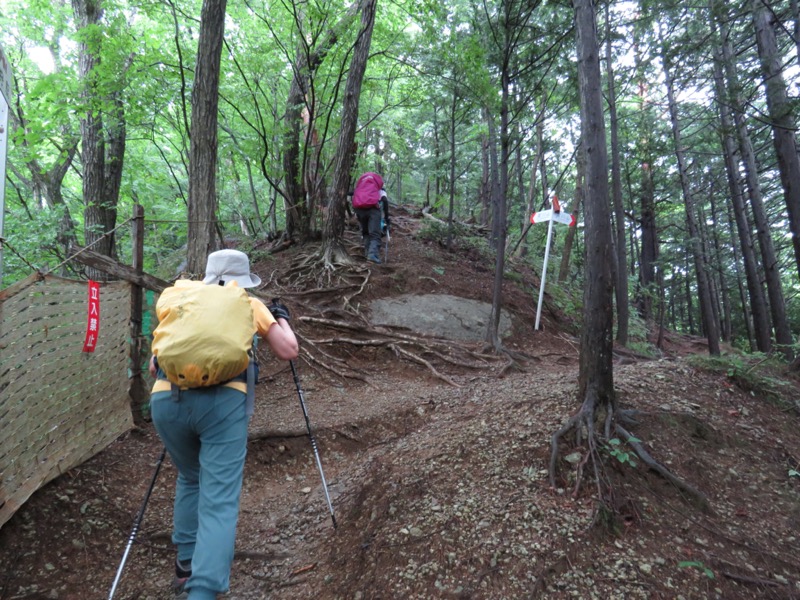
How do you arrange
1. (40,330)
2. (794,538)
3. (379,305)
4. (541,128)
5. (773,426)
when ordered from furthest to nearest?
1. (541,128)
2. (379,305)
3. (773,426)
4. (40,330)
5. (794,538)

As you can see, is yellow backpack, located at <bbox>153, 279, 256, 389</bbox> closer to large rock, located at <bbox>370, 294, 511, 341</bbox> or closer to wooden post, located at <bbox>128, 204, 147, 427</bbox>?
→ wooden post, located at <bbox>128, 204, 147, 427</bbox>

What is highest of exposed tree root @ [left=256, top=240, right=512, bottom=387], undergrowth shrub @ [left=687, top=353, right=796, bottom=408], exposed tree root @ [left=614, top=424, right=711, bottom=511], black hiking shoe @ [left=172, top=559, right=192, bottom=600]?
exposed tree root @ [left=256, top=240, right=512, bottom=387]

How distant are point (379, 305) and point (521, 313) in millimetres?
3549

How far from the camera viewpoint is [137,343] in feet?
15.2

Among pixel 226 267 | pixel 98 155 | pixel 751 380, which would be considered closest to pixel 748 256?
pixel 751 380

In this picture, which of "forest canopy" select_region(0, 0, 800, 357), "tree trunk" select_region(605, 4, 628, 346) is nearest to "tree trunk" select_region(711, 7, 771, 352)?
"forest canopy" select_region(0, 0, 800, 357)

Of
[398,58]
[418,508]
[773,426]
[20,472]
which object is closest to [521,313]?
→ [773,426]

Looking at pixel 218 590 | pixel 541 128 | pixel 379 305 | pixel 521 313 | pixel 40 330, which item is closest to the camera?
pixel 218 590

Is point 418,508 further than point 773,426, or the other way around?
point 773,426

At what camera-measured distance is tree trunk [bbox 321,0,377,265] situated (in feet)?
30.4

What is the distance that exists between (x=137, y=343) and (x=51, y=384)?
4.64ft

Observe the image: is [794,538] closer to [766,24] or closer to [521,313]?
[521,313]

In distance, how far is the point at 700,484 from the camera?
3.26 meters

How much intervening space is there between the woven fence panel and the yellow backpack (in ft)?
4.32
